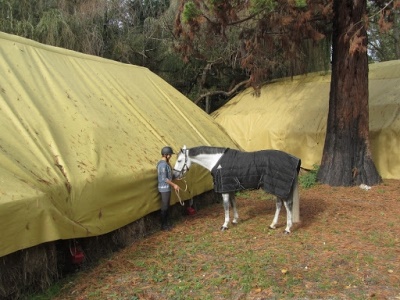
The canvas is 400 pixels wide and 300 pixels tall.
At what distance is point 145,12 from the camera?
639 inches

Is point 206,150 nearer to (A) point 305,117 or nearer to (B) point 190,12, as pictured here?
(B) point 190,12

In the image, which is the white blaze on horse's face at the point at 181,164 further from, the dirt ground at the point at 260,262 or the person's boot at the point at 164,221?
the dirt ground at the point at 260,262

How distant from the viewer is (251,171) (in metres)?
6.76

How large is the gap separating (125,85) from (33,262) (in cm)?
541

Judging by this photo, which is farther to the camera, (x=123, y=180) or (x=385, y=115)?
(x=385, y=115)

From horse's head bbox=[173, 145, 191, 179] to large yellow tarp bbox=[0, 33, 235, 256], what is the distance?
42cm

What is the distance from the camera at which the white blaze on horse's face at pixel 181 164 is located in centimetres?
703

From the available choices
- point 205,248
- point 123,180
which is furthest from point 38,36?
point 205,248

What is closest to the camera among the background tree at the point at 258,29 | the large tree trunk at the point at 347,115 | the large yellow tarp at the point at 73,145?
the large yellow tarp at the point at 73,145

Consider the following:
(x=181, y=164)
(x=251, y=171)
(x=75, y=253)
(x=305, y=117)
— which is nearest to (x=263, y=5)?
(x=251, y=171)

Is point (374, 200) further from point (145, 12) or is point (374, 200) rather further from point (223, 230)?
point (145, 12)

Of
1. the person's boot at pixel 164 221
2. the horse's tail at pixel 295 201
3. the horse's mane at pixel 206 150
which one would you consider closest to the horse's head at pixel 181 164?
the horse's mane at pixel 206 150

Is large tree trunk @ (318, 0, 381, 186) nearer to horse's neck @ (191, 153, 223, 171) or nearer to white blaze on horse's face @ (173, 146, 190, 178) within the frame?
horse's neck @ (191, 153, 223, 171)

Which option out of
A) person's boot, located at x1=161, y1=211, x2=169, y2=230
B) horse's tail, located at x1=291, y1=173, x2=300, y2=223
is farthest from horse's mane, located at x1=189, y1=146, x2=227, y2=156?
horse's tail, located at x1=291, y1=173, x2=300, y2=223
